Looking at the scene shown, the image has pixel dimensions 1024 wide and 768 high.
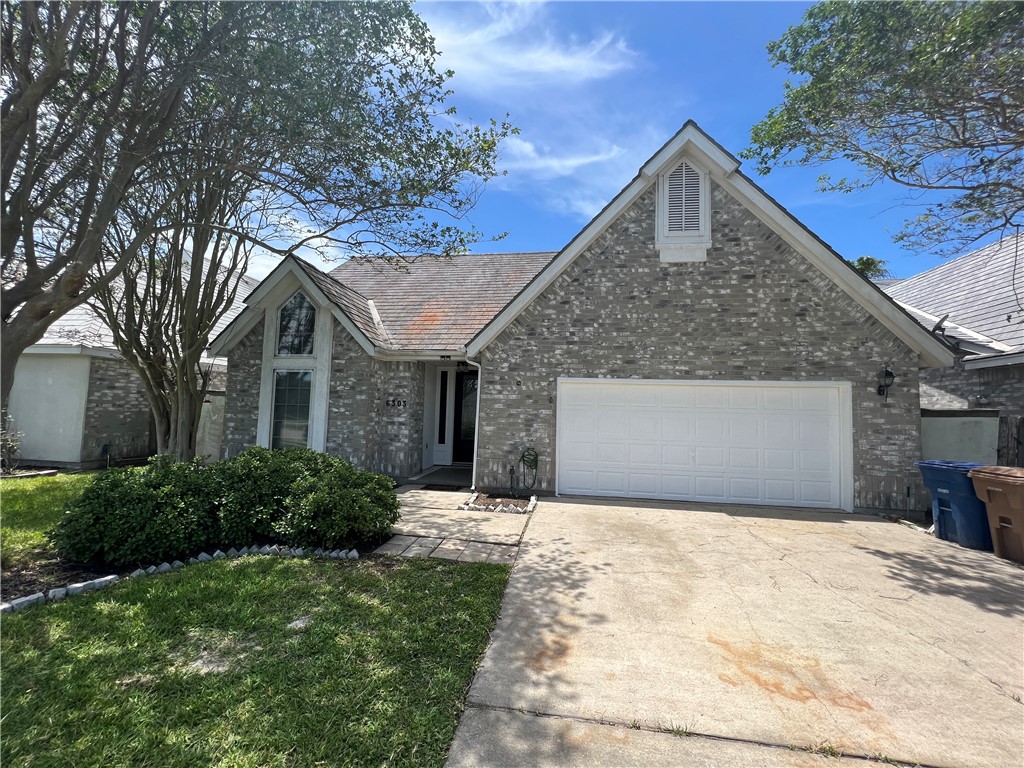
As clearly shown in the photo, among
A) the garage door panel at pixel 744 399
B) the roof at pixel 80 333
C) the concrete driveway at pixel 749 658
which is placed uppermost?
the roof at pixel 80 333

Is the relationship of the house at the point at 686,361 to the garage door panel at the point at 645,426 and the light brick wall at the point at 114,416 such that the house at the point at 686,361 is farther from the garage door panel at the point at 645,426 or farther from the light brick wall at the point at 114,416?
the light brick wall at the point at 114,416

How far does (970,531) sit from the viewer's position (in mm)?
6816

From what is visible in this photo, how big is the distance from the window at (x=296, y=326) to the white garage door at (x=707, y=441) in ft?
21.1

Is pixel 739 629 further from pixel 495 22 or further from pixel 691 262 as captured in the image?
pixel 495 22

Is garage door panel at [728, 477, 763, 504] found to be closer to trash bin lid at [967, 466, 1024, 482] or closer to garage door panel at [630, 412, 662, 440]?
garage door panel at [630, 412, 662, 440]

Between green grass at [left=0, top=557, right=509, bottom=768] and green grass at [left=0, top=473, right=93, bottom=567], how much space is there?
213 centimetres

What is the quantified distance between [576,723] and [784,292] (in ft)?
29.6

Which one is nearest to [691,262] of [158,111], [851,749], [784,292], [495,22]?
[784,292]

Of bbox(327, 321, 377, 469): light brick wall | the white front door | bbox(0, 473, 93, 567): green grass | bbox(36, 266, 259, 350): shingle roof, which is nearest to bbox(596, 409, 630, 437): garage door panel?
the white front door

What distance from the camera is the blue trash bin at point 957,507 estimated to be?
6.77 meters

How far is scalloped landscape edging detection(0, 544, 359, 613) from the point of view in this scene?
436 cm

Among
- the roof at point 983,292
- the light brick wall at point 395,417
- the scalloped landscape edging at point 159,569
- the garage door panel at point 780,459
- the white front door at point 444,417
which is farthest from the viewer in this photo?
the white front door at point 444,417

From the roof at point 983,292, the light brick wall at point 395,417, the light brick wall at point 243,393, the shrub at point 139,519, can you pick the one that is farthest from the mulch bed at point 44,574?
the roof at point 983,292

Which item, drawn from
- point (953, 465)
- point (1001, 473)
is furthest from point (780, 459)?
point (1001, 473)
